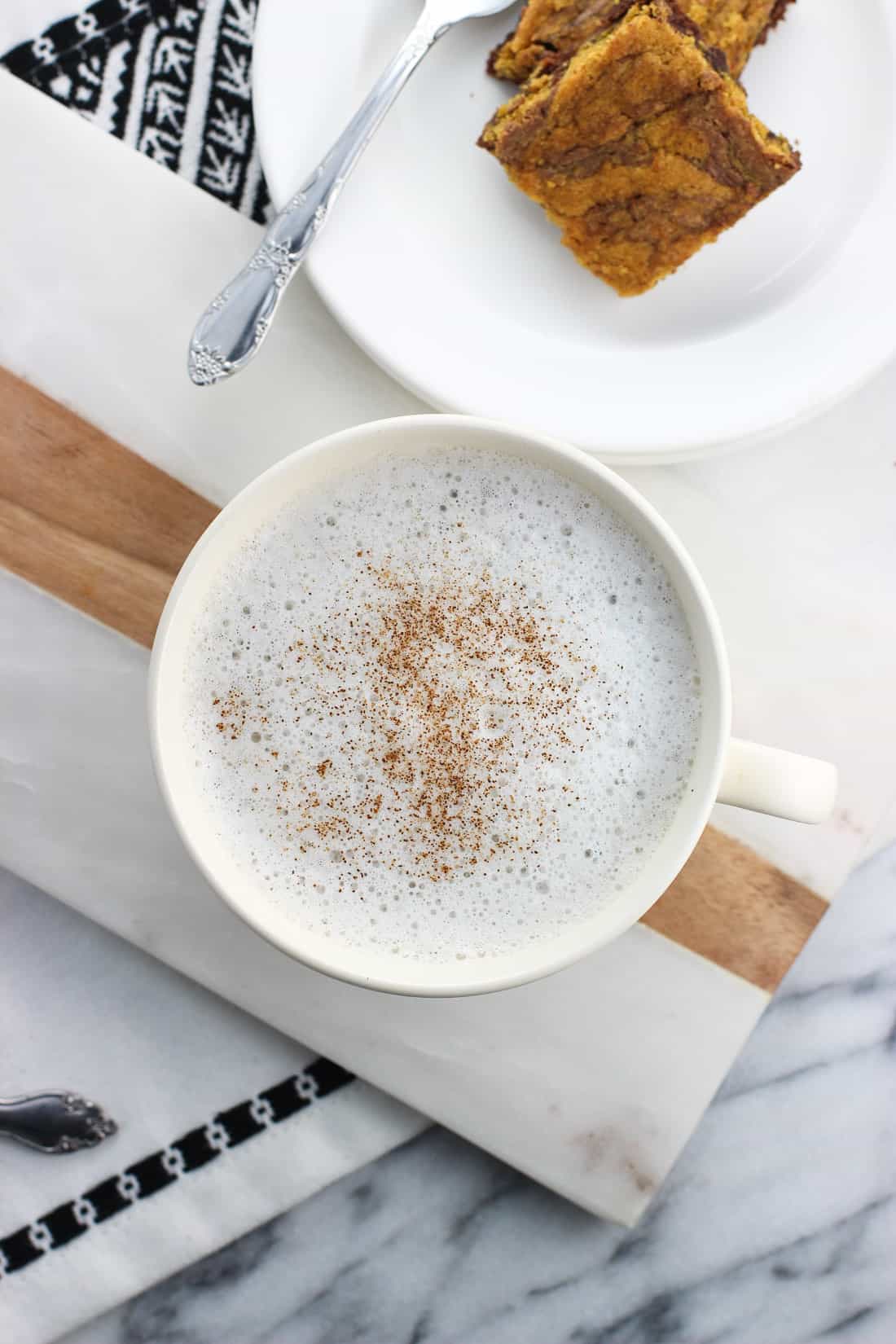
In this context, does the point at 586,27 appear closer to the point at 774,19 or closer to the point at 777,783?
the point at 774,19

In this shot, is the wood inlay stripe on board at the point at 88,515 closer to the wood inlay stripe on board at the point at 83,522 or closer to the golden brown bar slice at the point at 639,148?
the wood inlay stripe on board at the point at 83,522

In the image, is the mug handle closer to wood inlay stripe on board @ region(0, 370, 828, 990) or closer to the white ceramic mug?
the white ceramic mug

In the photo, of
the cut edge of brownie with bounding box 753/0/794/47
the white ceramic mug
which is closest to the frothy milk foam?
the white ceramic mug

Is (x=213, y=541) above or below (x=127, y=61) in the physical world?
below

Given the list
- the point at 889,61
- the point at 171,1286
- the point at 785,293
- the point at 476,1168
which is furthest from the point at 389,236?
the point at 171,1286

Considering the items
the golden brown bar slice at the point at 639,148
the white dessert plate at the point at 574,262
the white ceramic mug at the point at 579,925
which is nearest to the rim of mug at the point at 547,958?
the white ceramic mug at the point at 579,925

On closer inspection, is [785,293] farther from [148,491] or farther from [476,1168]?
[476,1168]
